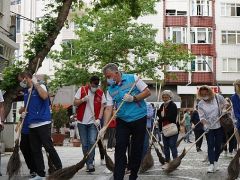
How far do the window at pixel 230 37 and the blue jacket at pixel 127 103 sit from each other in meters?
45.4

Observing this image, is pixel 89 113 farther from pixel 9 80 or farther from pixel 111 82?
pixel 9 80

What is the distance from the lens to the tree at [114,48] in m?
35.2

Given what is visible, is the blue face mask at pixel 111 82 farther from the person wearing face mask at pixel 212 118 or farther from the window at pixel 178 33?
the window at pixel 178 33

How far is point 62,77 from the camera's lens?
3691cm

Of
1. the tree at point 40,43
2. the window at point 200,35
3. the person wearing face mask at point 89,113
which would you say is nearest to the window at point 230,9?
the window at point 200,35

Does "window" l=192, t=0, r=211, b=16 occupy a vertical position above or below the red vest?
above

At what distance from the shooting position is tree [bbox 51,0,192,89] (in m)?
35.2

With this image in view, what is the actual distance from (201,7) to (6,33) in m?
30.3

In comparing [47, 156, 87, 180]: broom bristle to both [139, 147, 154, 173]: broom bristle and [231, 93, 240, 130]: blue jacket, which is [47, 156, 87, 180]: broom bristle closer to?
[139, 147, 154, 173]: broom bristle

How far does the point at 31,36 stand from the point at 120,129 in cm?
664

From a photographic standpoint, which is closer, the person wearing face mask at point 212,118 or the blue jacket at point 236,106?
the blue jacket at point 236,106

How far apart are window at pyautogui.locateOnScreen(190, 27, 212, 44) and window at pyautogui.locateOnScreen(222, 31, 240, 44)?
4.91 feet

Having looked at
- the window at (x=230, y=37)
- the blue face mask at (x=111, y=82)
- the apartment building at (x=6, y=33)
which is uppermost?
the window at (x=230, y=37)

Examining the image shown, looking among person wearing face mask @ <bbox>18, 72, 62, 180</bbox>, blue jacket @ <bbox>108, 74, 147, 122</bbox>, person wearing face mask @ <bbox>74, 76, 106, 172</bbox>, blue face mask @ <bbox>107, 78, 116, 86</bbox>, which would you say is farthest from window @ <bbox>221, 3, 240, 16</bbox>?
blue face mask @ <bbox>107, 78, 116, 86</bbox>
